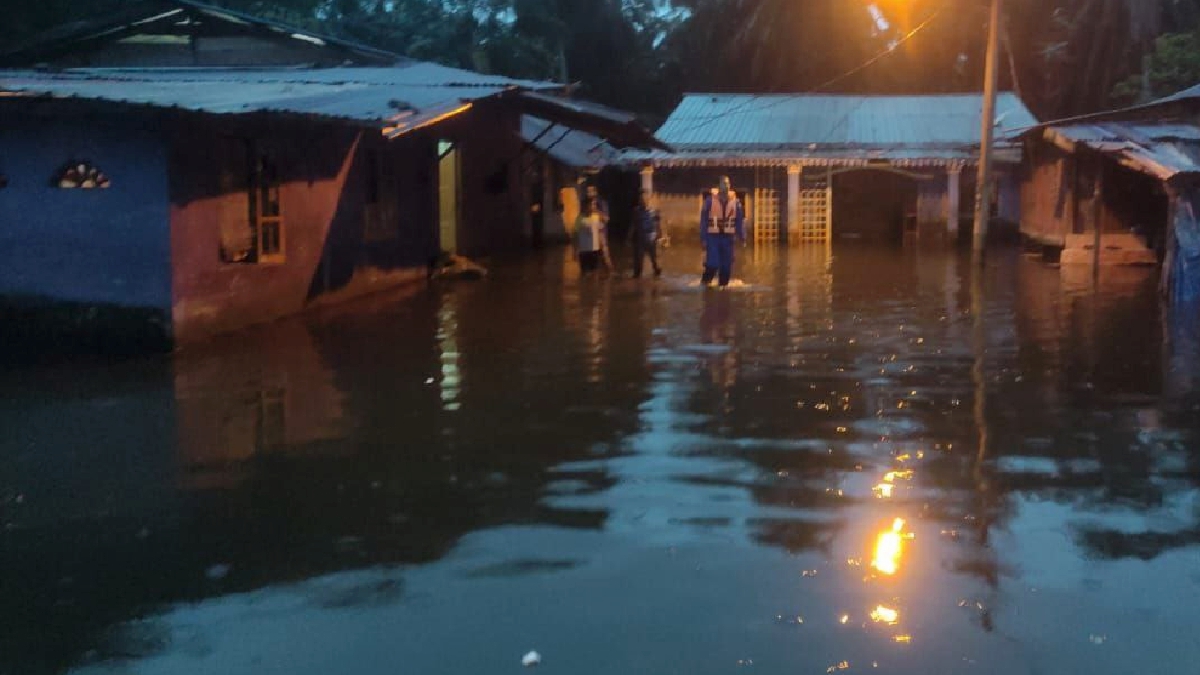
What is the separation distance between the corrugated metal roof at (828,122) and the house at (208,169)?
10.6 meters

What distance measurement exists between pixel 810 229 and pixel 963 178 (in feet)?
14.5

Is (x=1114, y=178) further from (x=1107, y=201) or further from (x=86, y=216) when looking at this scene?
(x=86, y=216)

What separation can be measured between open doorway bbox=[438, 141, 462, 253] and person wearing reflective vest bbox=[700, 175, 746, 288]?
7.42 meters

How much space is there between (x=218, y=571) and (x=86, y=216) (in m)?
8.58

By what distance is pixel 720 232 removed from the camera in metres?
19.8

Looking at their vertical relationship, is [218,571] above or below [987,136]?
below

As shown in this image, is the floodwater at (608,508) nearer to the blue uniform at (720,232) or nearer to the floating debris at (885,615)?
the floating debris at (885,615)

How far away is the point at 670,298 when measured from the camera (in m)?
19.0

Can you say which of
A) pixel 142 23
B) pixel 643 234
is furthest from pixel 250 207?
pixel 142 23

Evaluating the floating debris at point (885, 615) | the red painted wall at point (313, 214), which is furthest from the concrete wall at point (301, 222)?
the floating debris at point (885, 615)

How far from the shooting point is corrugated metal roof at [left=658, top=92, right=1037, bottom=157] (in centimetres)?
3328

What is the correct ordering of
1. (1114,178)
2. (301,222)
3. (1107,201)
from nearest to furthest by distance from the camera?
1. (301,222)
2. (1107,201)
3. (1114,178)

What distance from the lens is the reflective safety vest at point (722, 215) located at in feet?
63.3

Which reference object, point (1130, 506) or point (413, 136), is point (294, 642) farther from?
point (413, 136)
